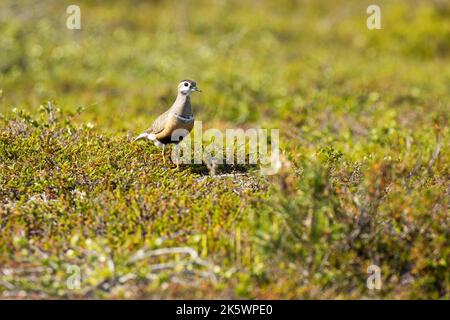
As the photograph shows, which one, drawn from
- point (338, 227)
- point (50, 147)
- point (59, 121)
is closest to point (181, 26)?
point (59, 121)

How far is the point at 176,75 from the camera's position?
48.8 feet

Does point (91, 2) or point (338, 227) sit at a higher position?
point (91, 2)

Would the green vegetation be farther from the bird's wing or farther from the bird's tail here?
the bird's wing

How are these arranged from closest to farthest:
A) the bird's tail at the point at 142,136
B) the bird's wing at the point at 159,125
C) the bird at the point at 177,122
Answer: the bird at the point at 177,122, the bird's wing at the point at 159,125, the bird's tail at the point at 142,136

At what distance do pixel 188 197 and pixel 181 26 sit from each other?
1393 centimetres

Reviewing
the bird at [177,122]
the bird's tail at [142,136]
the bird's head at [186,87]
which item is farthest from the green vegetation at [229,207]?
the bird's head at [186,87]

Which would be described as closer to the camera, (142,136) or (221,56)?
(142,136)

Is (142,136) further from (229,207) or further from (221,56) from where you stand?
(221,56)

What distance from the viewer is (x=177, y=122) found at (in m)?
7.06

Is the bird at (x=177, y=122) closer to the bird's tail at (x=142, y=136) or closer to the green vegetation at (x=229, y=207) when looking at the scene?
the bird's tail at (x=142, y=136)

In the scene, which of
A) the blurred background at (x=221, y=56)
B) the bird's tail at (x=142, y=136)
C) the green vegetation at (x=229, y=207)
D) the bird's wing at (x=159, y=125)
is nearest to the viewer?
the green vegetation at (x=229, y=207)

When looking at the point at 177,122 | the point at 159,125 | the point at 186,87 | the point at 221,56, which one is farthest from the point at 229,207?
the point at 221,56

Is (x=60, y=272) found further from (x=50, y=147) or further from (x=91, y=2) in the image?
(x=91, y=2)

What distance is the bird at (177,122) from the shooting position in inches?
279
